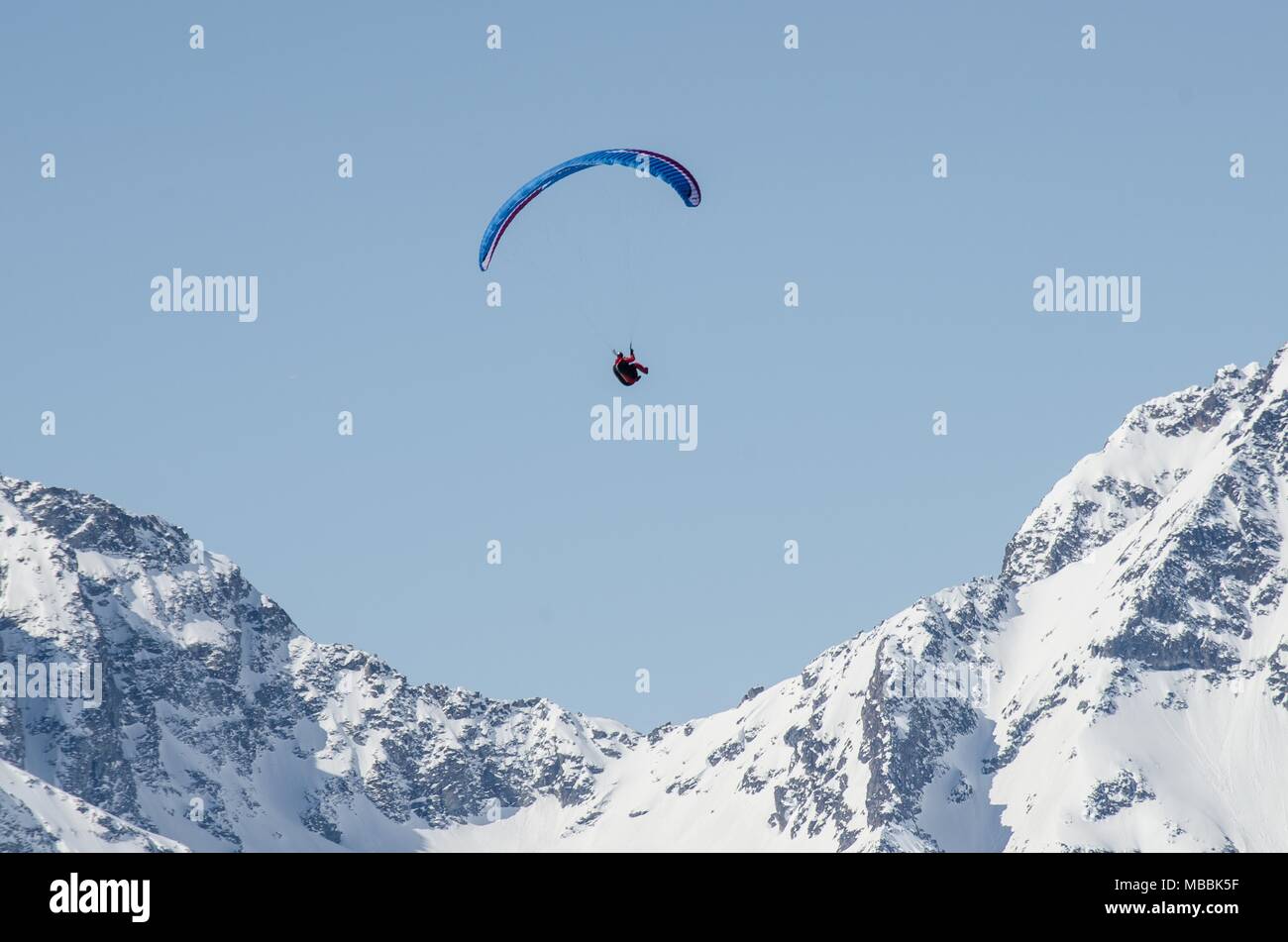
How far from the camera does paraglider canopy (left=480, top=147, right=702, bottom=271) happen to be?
3824 inches

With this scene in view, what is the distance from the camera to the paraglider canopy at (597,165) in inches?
3824

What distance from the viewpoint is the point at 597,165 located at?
97.2 meters
